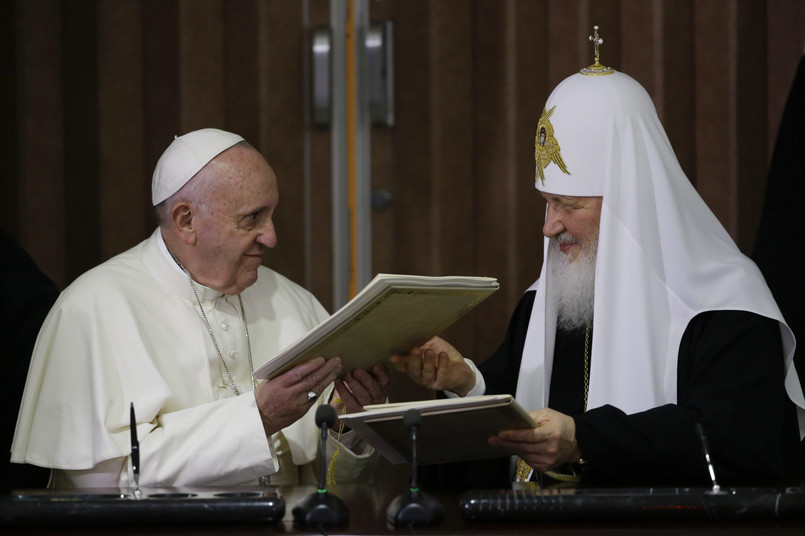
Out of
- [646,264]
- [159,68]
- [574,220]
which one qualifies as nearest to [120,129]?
[159,68]

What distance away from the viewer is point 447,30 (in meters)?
5.05

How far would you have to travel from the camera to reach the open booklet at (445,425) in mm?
2586

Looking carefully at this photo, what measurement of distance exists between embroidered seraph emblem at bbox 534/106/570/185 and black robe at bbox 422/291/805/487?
2.17 feet

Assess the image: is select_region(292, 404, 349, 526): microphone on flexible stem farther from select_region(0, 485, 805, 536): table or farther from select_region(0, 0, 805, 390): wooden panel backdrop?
select_region(0, 0, 805, 390): wooden panel backdrop

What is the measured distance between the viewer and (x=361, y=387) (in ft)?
11.0

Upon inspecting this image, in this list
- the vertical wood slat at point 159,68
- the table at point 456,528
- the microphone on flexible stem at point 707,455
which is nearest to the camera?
the table at point 456,528

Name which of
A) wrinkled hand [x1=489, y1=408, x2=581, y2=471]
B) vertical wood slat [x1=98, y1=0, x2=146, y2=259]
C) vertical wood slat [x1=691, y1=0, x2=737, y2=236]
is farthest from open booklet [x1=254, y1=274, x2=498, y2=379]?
vertical wood slat [x1=691, y1=0, x2=737, y2=236]

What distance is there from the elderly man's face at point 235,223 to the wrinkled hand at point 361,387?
1.70 ft

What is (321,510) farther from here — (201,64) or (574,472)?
(201,64)

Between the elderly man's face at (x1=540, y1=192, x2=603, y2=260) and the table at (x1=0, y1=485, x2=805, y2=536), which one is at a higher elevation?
the elderly man's face at (x1=540, y1=192, x2=603, y2=260)

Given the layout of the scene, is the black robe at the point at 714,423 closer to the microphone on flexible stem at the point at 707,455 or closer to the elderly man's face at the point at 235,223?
the microphone on flexible stem at the point at 707,455

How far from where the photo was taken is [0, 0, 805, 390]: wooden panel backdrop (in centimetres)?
490

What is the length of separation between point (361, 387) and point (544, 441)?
68 centimetres

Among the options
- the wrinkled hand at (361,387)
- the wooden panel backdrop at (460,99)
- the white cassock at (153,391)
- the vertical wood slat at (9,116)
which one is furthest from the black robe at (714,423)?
the vertical wood slat at (9,116)
